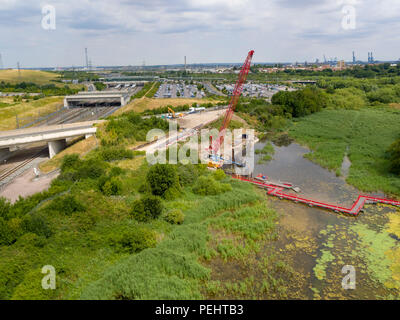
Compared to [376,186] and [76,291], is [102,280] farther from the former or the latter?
[376,186]

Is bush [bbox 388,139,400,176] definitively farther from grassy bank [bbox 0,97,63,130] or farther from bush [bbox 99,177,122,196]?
grassy bank [bbox 0,97,63,130]

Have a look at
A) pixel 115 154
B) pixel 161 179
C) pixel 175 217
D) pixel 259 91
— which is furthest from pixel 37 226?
pixel 259 91

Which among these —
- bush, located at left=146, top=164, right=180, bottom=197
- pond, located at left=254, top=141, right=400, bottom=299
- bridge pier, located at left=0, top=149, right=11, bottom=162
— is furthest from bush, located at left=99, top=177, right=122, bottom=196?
bridge pier, located at left=0, top=149, right=11, bottom=162

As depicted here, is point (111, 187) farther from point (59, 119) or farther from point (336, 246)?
point (59, 119)

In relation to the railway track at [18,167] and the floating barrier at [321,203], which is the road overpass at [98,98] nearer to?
the railway track at [18,167]

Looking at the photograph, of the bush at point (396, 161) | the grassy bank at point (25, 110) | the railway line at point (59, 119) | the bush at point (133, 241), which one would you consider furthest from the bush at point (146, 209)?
the grassy bank at point (25, 110)

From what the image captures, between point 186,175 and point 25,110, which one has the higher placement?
point 25,110
